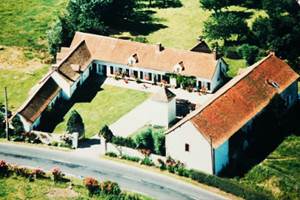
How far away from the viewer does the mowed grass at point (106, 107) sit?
344 ft

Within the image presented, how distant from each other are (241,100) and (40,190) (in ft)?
105

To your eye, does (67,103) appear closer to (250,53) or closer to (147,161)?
(147,161)

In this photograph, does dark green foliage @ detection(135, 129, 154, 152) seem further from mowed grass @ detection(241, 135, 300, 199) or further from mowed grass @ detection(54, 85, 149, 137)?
mowed grass @ detection(241, 135, 300, 199)

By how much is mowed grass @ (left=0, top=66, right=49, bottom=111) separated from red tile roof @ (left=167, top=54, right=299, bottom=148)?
30228 millimetres

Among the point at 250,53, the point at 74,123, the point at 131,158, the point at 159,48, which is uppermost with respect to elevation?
the point at 159,48

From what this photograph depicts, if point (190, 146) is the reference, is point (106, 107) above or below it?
above

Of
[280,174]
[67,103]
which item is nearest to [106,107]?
[67,103]

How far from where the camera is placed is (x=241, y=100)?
3932 inches

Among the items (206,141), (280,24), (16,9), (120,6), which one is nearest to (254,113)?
(206,141)

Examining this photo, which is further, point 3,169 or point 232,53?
point 232,53

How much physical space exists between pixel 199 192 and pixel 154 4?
231ft

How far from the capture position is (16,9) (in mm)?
148500

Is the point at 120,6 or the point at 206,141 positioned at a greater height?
the point at 120,6

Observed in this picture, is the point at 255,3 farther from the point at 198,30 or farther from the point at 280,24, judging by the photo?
the point at 280,24
